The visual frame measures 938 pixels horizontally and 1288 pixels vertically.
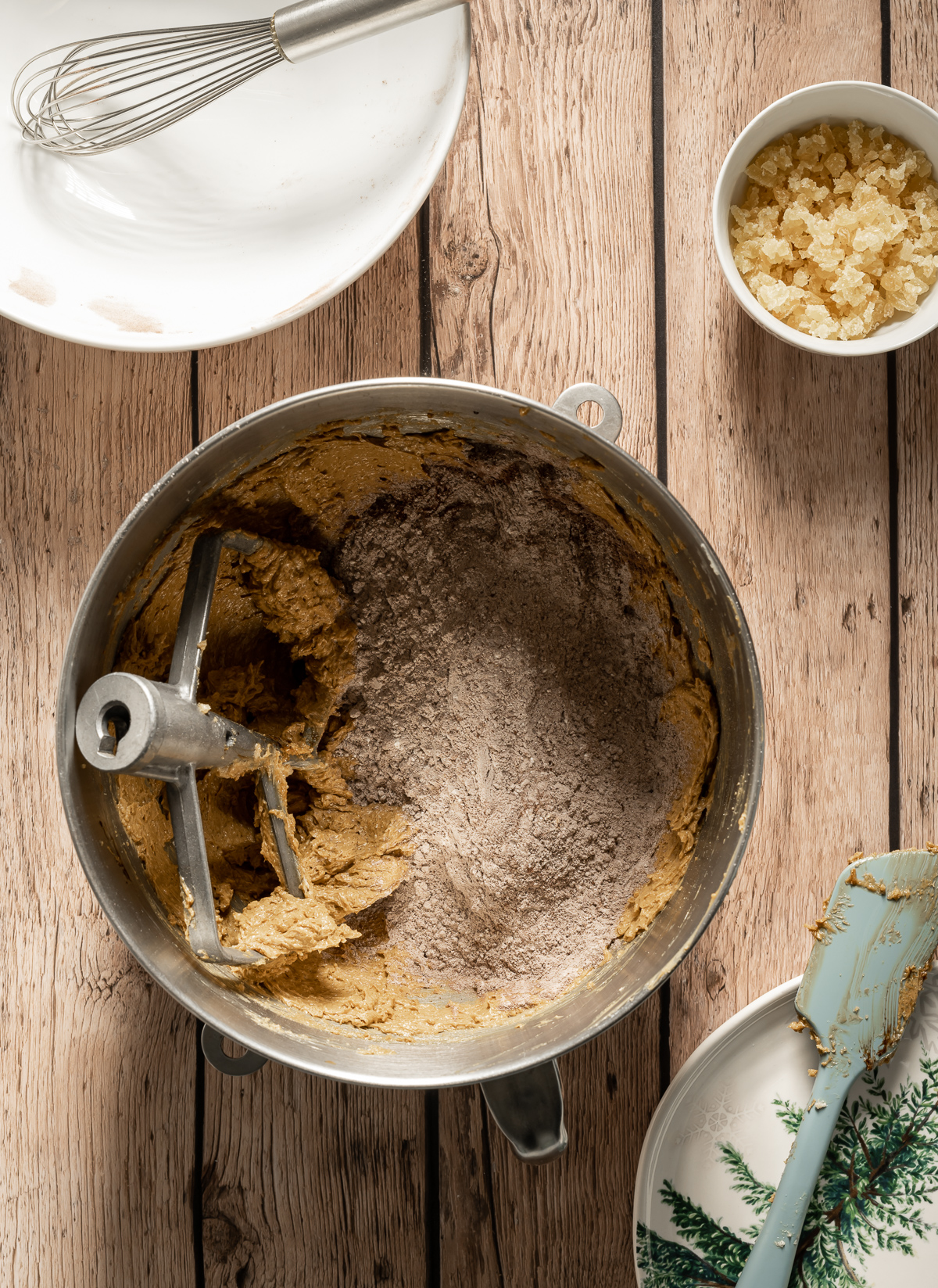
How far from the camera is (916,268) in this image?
0.73m

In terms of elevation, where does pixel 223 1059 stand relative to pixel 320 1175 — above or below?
above

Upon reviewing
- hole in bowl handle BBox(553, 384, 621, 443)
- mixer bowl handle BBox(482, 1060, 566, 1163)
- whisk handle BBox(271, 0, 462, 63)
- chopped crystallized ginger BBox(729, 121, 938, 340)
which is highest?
whisk handle BBox(271, 0, 462, 63)

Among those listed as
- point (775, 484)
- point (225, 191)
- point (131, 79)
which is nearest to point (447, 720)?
point (775, 484)

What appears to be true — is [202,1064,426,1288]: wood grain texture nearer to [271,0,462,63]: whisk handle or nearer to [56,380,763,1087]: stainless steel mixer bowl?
[56,380,763,1087]: stainless steel mixer bowl

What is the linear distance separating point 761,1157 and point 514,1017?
0.80ft

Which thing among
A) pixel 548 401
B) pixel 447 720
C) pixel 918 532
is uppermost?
pixel 548 401

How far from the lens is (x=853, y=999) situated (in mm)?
702

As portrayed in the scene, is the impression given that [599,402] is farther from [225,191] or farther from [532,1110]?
[532,1110]

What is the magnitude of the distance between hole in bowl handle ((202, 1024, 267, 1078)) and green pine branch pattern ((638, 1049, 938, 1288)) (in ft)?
1.10

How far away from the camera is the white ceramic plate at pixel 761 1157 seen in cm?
72

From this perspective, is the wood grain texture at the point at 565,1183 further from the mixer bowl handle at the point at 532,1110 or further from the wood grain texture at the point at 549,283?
the mixer bowl handle at the point at 532,1110

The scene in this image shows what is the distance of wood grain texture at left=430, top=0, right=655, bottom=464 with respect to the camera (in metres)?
0.78

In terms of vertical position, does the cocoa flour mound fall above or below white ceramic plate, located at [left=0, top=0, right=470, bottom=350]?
below

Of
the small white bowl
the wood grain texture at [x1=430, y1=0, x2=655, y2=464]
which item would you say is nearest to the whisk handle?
the wood grain texture at [x1=430, y1=0, x2=655, y2=464]
